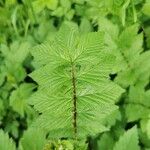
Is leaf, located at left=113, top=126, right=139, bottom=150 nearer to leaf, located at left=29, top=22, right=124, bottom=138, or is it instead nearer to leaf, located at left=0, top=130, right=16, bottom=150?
leaf, located at left=0, top=130, right=16, bottom=150

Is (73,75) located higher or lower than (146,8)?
lower

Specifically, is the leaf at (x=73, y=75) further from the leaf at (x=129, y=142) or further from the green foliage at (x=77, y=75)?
the leaf at (x=129, y=142)

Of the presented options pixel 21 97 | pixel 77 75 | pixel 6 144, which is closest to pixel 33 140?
pixel 6 144

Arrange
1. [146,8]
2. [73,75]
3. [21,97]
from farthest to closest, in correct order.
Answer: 1. [21,97]
2. [146,8]
3. [73,75]

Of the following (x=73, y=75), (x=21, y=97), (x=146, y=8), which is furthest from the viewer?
(x=21, y=97)

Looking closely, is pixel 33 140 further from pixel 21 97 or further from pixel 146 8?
pixel 146 8

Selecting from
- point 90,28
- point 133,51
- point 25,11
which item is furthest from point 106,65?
point 25,11

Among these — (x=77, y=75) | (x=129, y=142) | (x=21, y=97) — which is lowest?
(x=129, y=142)

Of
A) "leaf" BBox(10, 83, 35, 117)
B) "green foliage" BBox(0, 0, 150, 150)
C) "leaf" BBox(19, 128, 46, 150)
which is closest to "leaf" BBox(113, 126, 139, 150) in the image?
"green foliage" BBox(0, 0, 150, 150)

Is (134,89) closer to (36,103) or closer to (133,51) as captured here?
(133,51)

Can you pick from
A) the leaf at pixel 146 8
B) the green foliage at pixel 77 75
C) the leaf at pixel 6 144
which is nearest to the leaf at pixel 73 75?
the green foliage at pixel 77 75

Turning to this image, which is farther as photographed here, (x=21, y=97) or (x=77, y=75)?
(x=21, y=97)
